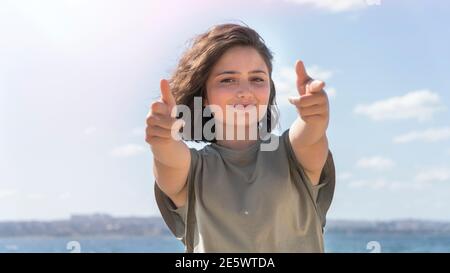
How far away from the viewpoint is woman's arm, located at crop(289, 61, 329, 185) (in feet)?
6.80

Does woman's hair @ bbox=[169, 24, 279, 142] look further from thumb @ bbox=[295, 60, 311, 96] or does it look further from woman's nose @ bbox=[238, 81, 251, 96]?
thumb @ bbox=[295, 60, 311, 96]

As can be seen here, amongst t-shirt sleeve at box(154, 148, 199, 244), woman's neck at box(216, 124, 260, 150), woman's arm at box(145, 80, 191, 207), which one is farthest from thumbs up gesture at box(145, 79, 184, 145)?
woman's neck at box(216, 124, 260, 150)

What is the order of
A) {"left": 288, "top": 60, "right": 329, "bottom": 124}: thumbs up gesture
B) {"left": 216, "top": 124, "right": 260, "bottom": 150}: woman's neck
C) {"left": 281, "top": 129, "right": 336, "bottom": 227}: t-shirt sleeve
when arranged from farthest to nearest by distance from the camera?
{"left": 216, "top": 124, "right": 260, "bottom": 150}: woman's neck → {"left": 281, "top": 129, "right": 336, "bottom": 227}: t-shirt sleeve → {"left": 288, "top": 60, "right": 329, "bottom": 124}: thumbs up gesture

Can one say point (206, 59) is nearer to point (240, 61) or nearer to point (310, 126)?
point (240, 61)

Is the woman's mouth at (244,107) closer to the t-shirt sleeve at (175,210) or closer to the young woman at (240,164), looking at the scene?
the young woman at (240,164)

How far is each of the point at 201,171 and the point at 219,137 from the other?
20cm

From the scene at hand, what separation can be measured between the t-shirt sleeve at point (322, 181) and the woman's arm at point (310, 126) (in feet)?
0.07

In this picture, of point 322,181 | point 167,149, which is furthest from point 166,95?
point 322,181

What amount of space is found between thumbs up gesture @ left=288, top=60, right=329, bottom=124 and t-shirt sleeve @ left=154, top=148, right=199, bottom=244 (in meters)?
0.54

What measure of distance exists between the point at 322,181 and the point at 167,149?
0.64 m
